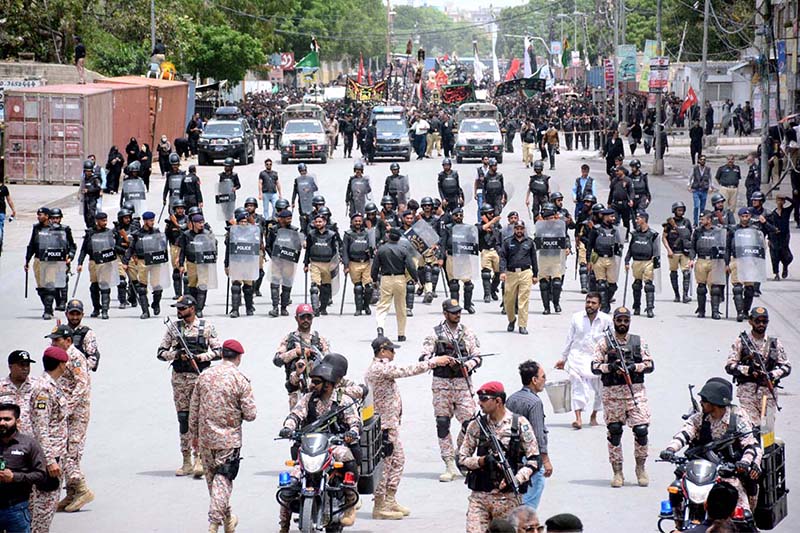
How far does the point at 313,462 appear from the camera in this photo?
34.8ft

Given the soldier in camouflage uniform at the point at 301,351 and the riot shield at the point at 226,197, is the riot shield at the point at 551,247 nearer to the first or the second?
the riot shield at the point at 226,197

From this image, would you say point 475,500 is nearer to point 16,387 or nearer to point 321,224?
point 16,387

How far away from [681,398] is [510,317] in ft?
15.7

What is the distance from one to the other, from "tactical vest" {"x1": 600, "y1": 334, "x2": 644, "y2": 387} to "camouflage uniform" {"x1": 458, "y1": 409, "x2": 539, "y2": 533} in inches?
116

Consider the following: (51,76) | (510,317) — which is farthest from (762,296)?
(51,76)

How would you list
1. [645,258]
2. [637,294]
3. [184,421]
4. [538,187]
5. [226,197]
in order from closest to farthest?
[184,421], [645,258], [637,294], [226,197], [538,187]

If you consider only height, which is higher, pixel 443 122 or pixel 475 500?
pixel 443 122

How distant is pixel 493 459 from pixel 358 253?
12.4 metres

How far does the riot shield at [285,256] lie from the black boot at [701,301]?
6.29 m

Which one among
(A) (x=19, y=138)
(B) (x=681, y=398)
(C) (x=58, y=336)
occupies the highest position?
(A) (x=19, y=138)

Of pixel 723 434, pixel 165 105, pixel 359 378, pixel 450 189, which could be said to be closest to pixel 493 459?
pixel 723 434

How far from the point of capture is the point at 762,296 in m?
25.1

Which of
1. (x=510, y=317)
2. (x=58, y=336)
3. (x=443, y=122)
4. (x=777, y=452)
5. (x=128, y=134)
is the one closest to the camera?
(x=777, y=452)

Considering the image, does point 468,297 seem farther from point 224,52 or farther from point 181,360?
point 224,52
